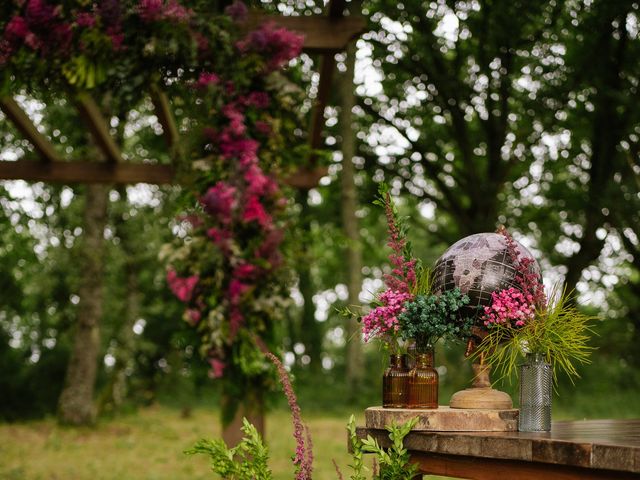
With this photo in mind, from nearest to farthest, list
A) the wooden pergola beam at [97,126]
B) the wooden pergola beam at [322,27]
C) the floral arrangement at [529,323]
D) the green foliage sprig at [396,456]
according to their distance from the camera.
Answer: the green foliage sprig at [396,456] → the floral arrangement at [529,323] → the wooden pergola beam at [322,27] → the wooden pergola beam at [97,126]

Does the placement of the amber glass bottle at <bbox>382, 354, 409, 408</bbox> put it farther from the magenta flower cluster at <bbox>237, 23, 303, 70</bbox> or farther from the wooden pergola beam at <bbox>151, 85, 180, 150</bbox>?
the wooden pergola beam at <bbox>151, 85, 180, 150</bbox>

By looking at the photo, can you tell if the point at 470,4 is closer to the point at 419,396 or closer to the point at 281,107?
the point at 281,107

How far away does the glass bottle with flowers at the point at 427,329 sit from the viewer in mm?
3057

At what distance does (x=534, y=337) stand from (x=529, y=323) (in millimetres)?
53

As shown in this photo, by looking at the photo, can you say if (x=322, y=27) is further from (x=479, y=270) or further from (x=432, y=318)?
(x=432, y=318)

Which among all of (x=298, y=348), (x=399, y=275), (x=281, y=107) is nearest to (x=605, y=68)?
(x=281, y=107)

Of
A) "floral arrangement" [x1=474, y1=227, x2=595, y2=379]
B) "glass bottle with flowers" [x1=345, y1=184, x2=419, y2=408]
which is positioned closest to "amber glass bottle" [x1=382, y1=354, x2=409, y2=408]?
"glass bottle with flowers" [x1=345, y1=184, x2=419, y2=408]

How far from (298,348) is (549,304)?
2158cm

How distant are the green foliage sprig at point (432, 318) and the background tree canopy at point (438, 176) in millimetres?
8935

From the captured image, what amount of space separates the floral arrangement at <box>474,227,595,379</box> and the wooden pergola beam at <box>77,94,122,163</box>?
372 centimetres

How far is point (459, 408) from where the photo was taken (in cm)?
309

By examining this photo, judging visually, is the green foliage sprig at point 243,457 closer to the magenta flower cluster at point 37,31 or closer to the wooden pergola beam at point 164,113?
the magenta flower cluster at point 37,31

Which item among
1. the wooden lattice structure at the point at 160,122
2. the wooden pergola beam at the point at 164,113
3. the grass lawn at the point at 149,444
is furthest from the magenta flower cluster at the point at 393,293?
the grass lawn at the point at 149,444

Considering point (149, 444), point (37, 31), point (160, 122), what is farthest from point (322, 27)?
point (149, 444)
